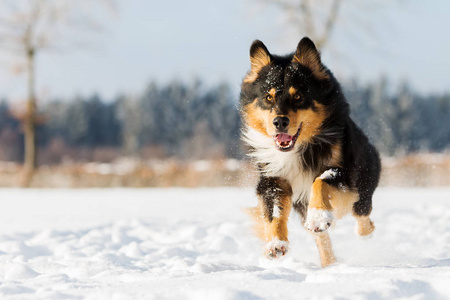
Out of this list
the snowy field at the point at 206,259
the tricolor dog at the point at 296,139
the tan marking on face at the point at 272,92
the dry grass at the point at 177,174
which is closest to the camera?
the snowy field at the point at 206,259

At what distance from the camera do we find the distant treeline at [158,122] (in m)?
49.2

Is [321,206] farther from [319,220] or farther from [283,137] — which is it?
[283,137]

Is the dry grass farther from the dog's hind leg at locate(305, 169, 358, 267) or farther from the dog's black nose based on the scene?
the dog's black nose

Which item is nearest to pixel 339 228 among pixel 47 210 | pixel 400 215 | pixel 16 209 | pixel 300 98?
pixel 400 215

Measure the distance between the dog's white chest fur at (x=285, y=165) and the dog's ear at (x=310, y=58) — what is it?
67 centimetres

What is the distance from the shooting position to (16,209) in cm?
1159

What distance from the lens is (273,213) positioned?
165 inches

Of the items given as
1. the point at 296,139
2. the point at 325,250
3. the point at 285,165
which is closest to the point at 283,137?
the point at 296,139

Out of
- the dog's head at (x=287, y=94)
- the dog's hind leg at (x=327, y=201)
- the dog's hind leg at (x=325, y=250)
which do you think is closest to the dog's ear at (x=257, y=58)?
the dog's head at (x=287, y=94)

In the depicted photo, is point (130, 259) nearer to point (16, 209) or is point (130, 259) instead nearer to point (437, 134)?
point (16, 209)

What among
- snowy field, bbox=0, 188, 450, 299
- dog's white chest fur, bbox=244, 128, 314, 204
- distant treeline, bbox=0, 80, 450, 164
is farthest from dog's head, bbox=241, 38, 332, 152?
distant treeline, bbox=0, 80, 450, 164

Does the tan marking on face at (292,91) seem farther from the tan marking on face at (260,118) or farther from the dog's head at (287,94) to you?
the tan marking on face at (260,118)

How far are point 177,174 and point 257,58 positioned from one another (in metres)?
14.9

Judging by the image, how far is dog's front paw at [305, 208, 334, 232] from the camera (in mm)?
3713
